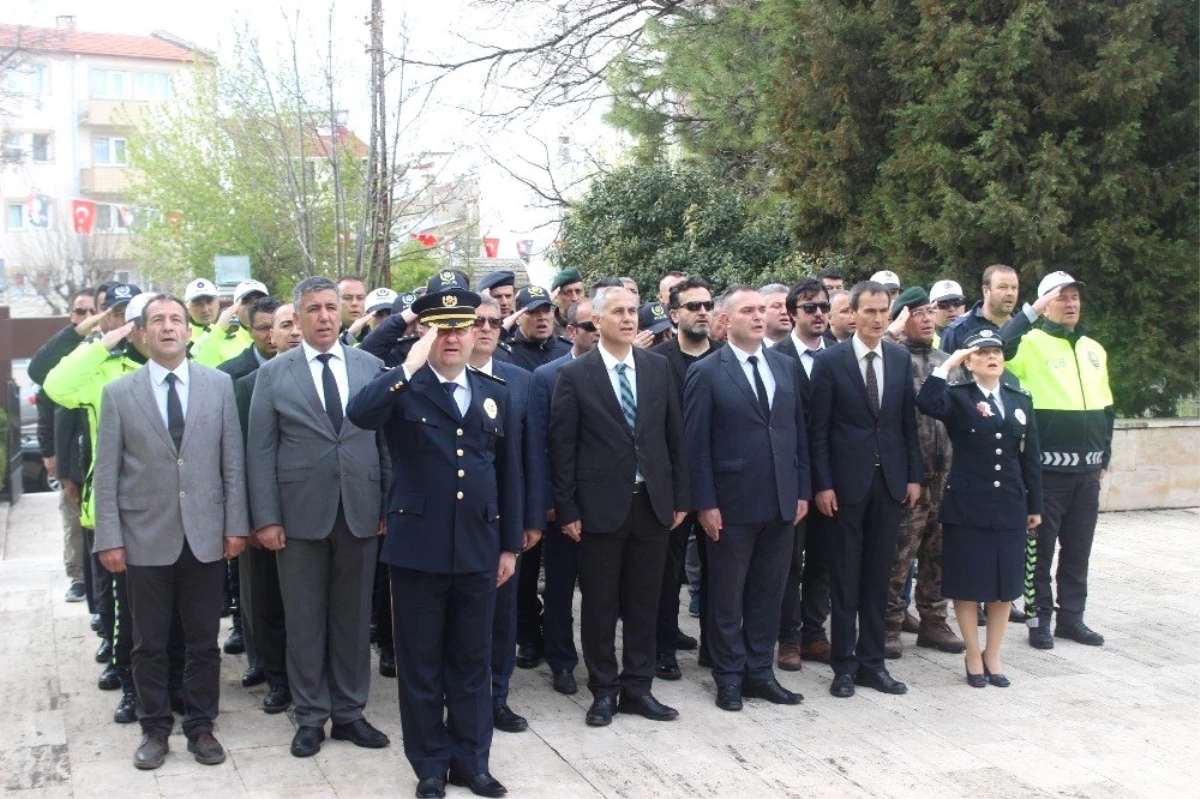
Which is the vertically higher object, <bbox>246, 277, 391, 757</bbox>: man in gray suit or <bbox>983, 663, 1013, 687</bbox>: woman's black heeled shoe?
<bbox>246, 277, 391, 757</bbox>: man in gray suit

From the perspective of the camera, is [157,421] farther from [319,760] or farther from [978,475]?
[978,475]

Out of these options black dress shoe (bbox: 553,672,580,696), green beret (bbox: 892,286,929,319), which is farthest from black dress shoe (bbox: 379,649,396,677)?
green beret (bbox: 892,286,929,319)

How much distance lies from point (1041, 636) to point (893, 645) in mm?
991

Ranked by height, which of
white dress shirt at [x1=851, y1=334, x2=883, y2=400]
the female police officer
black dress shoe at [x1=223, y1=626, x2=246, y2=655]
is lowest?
black dress shoe at [x1=223, y1=626, x2=246, y2=655]

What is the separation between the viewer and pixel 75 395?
7023mm

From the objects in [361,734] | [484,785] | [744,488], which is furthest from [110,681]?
[744,488]

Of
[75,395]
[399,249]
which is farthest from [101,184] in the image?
[75,395]

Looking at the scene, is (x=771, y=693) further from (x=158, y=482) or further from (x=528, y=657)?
(x=158, y=482)

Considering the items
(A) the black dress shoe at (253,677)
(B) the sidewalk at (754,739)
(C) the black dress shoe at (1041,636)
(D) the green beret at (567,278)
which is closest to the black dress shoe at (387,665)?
(B) the sidewalk at (754,739)

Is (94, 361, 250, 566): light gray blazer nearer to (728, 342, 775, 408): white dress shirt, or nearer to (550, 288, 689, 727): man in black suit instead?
(550, 288, 689, 727): man in black suit

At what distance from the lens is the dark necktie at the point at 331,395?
20.7 feet

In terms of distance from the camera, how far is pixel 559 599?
743 centimetres

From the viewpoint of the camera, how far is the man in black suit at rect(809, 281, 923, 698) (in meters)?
7.29

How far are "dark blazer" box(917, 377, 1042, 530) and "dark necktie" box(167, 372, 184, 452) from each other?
4007 mm
